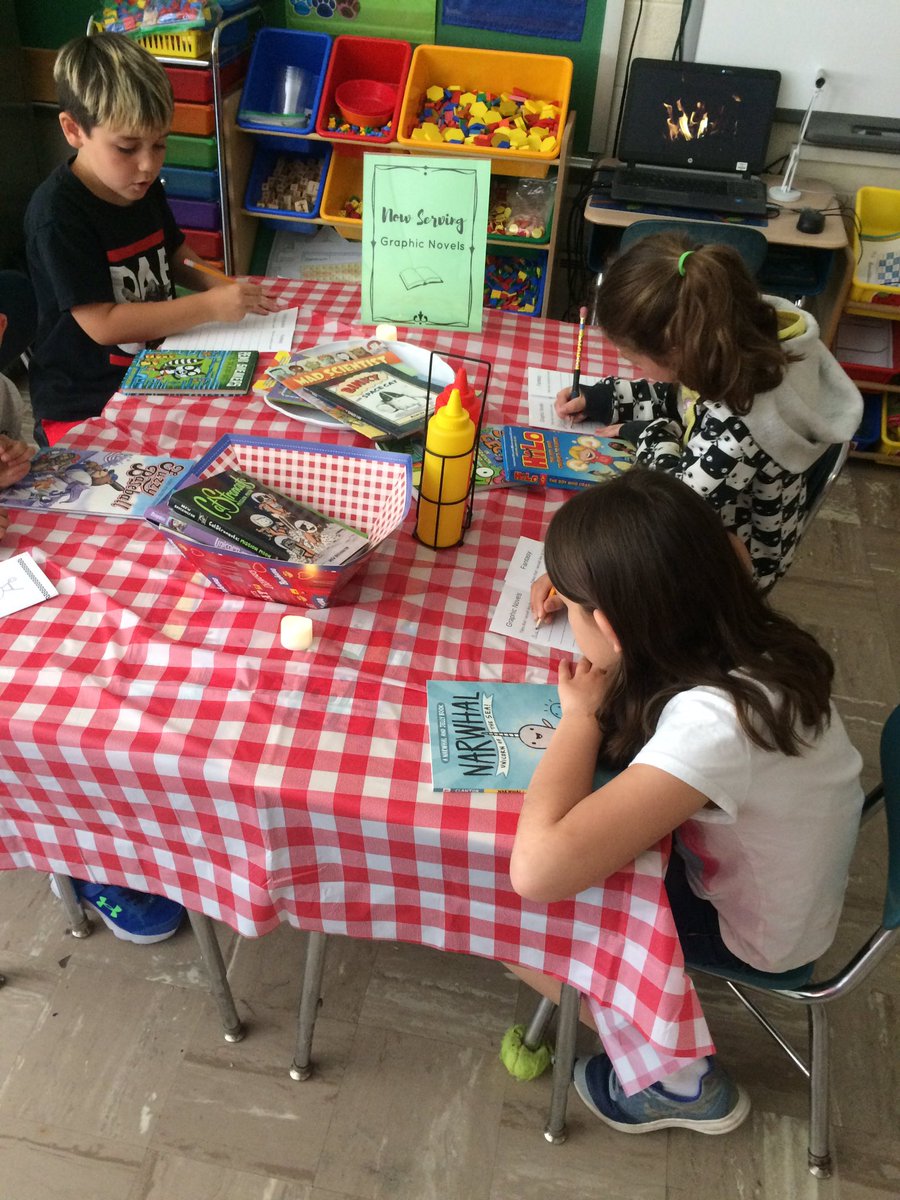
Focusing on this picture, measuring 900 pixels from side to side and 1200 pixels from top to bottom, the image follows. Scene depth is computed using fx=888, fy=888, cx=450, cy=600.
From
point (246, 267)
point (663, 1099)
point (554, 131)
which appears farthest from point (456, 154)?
point (663, 1099)

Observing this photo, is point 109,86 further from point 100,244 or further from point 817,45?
point 817,45

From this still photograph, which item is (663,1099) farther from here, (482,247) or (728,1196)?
(482,247)

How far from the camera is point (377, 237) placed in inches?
66.0

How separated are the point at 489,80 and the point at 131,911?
2.69 m

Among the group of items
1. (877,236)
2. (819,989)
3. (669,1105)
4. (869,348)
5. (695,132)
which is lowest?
(669,1105)

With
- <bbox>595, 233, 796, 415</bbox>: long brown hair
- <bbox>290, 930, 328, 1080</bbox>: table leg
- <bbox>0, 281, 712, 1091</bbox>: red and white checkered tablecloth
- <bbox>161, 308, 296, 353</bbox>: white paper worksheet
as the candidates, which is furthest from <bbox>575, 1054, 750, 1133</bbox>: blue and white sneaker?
<bbox>161, 308, 296, 353</bbox>: white paper worksheet

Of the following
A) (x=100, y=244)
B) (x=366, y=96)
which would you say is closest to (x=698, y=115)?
(x=366, y=96)

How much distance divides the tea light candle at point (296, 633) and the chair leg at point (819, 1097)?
32.5 inches

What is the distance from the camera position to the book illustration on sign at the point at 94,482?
125cm

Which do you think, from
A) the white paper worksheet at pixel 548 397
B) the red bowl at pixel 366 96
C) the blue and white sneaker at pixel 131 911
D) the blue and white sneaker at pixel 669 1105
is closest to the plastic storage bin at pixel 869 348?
the white paper worksheet at pixel 548 397

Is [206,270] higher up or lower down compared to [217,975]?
higher up

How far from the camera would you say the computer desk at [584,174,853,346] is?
254 cm

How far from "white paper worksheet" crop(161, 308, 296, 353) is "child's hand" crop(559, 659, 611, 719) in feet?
3.15

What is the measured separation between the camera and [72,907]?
4.83 feet
